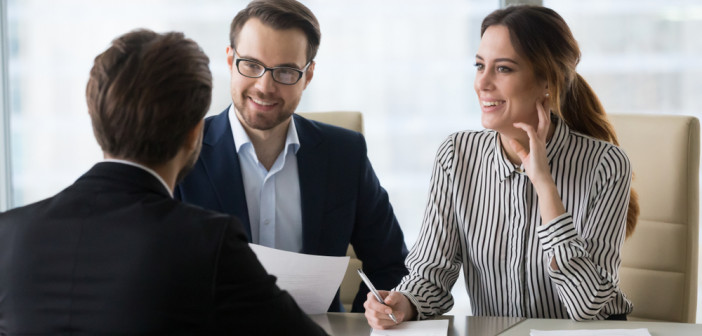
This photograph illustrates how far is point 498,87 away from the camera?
1903 mm

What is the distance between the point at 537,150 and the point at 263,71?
2.39 feet

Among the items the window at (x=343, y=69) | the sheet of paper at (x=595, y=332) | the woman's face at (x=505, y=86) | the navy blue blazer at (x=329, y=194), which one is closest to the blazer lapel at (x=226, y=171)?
the navy blue blazer at (x=329, y=194)

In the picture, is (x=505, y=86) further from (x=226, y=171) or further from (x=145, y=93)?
(x=145, y=93)

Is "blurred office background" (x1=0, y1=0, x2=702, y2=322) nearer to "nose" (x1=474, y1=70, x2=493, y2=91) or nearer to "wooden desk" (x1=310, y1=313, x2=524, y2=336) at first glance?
"nose" (x1=474, y1=70, x2=493, y2=91)

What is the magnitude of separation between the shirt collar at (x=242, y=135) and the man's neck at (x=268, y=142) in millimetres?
17

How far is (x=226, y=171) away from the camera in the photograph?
2.03 metres

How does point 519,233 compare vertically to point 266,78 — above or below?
below

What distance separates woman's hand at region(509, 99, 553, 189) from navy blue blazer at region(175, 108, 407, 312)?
0.47m

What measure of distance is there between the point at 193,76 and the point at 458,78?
2.42 metres

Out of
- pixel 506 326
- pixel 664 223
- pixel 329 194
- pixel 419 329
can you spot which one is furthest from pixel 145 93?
pixel 664 223

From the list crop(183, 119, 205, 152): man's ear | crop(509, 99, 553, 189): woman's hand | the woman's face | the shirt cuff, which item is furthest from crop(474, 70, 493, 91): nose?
crop(183, 119, 205, 152): man's ear

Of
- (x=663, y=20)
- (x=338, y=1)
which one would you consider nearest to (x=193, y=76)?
(x=338, y=1)

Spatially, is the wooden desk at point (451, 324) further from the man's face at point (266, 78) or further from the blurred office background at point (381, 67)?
the blurred office background at point (381, 67)

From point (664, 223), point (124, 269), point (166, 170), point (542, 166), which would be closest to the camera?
point (124, 269)
